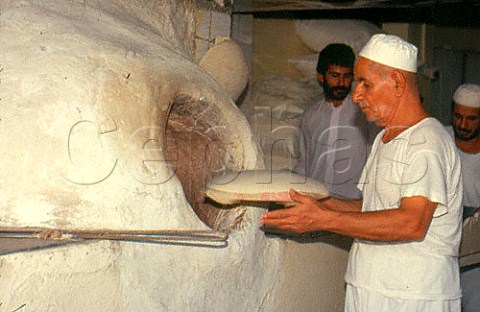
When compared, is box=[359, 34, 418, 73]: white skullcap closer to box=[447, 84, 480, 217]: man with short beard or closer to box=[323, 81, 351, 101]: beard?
box=[447, 84, 480, 217]: man with short beard

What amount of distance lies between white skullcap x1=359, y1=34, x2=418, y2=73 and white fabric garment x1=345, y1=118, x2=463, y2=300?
0.22 meters

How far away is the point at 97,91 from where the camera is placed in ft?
8.79

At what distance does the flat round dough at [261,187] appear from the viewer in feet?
8.74

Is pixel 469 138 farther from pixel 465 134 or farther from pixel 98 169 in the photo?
pixel 98 169

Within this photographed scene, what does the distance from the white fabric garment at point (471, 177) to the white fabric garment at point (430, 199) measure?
134cm

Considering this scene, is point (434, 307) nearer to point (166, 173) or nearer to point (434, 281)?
point (434, 281)

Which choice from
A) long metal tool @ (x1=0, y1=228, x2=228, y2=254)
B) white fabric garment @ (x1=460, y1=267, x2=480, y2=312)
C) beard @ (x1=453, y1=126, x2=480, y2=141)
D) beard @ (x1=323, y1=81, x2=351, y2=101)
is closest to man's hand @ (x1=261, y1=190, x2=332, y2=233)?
long metal tool @ (x1=0, y1=228, x2=228, y2=254)

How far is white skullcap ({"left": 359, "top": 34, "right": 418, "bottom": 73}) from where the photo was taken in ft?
8.79

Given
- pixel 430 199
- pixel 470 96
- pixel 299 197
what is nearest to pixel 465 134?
pixel 470 96

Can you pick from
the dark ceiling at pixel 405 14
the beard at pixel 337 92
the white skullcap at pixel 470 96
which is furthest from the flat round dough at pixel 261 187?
the dark ceiling at pixel 405 14

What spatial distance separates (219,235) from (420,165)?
29.5 inches

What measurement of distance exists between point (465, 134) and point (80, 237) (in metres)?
2.41

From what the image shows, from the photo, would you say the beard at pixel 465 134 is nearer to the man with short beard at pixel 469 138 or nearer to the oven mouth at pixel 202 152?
the man with short beard at pixel 469 138

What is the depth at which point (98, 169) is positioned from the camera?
2566 millimetres
